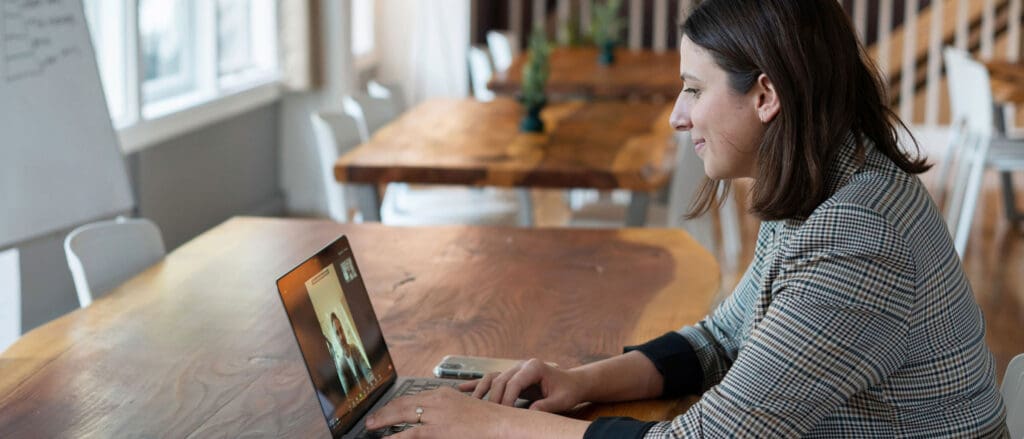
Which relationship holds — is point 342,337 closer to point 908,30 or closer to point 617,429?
point 617,429

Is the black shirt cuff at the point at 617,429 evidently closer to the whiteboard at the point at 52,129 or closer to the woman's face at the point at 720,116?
the woman's face at the point at 720,116

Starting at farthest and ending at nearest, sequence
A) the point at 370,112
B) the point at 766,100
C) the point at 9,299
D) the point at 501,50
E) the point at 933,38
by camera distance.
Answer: the point at 933,38, the point at 501,50, the point at 370,112, the point at 9,299, the point at 766,100

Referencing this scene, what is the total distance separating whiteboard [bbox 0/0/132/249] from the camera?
10.4 ft

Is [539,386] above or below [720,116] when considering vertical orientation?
below

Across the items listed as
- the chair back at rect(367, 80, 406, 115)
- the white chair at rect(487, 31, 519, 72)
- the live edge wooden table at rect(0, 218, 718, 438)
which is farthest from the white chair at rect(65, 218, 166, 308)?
the white chair at rect(487, 31, 519, 72)

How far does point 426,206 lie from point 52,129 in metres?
1.36

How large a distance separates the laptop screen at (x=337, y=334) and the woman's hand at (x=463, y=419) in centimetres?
6

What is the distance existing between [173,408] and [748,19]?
0.91 m

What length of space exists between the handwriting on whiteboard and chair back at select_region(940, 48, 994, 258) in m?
3.55

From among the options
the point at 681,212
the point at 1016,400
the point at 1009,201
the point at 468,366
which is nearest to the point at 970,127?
the point at 1009,201

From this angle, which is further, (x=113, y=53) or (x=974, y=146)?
(x=974, y=146)

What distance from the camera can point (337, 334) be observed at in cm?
161

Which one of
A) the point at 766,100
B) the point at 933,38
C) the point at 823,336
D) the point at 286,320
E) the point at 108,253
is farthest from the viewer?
the point at 933,38

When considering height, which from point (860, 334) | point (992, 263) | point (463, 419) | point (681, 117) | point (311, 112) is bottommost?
point (992, 263)
